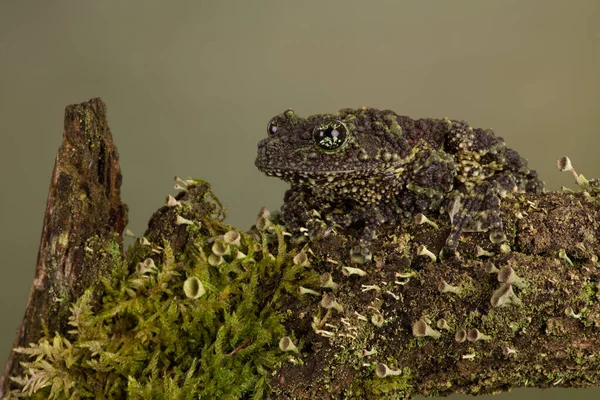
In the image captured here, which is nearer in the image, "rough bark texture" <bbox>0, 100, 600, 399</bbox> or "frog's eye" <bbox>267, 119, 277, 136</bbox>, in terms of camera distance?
"rough bark texture" <bbox>0, 100, 600, 399</bbox>

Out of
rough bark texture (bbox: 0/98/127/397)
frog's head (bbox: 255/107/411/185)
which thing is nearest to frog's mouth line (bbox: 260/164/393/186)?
frog's head (bbox: 255/107/411/185)

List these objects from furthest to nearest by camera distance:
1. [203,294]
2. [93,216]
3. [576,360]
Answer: [93,216] < [203,294] < [576,360]

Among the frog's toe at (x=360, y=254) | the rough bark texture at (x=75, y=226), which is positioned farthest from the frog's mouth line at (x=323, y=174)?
the rough bark texture at (x=75, y=226)

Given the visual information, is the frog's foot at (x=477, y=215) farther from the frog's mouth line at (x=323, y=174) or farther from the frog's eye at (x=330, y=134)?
the frog's eye at (x=330, y=134)

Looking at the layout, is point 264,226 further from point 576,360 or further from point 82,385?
point 576,360

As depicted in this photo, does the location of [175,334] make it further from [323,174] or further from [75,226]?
[323,174]

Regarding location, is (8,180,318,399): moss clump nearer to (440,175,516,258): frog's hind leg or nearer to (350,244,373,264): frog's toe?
(350,244,373,264): frog's toe

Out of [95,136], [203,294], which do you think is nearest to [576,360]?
[203,294]
